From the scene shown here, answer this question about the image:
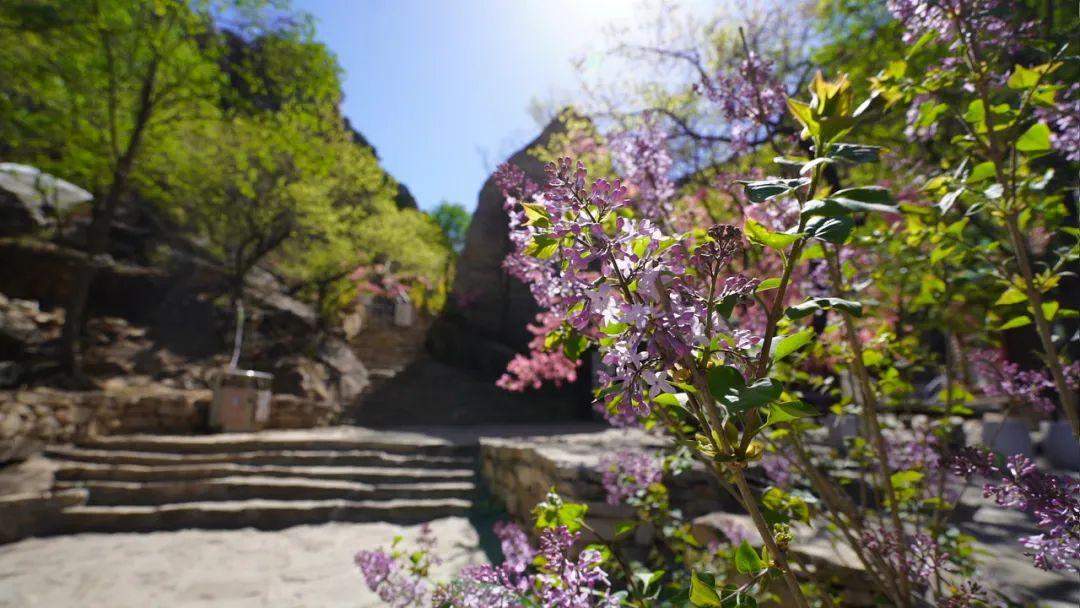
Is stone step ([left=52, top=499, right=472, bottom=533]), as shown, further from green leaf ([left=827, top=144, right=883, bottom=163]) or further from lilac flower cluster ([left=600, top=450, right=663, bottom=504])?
green leaf ([left=827, top=144, right=883, bottom=163])

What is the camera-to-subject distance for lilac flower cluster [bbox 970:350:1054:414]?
1.81m

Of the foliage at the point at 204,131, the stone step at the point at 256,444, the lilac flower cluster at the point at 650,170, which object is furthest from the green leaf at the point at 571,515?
the foliage at the point at 204,131

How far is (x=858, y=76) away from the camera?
19.4ft

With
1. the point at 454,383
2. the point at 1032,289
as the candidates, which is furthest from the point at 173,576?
the point at 454,383

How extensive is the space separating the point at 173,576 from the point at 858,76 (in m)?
8.04

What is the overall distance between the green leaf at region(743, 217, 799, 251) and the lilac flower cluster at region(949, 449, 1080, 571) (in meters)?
0.79

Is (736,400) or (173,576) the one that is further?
(173,576)

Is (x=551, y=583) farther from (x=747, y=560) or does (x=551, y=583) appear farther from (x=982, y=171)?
(x=982, y=171)

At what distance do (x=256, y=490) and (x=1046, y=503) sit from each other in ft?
22.1

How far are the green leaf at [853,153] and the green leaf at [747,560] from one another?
624mm

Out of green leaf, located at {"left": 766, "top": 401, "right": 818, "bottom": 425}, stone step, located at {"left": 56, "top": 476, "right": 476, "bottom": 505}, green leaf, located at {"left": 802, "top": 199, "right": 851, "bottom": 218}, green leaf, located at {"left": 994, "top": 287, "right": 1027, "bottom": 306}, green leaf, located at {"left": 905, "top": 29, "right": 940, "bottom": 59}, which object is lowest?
stone step, located at {"left": 56, "top": 476, "right": 476, "bottom": 505}

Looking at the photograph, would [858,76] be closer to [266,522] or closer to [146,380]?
[266,522]

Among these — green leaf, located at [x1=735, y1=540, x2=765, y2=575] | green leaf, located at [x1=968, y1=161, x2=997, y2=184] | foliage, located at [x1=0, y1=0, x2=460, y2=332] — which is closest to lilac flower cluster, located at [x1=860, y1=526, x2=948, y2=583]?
green leaf, located at [x1=735, y1=540, x2=765, y2=575]

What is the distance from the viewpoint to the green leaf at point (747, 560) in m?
0.87
